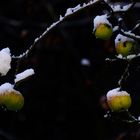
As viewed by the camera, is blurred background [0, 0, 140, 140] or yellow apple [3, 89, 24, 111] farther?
blurred background [0, 0, 140, 140]

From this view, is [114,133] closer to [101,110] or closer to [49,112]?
[101,110]

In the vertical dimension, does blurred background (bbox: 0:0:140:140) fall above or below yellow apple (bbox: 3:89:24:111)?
above

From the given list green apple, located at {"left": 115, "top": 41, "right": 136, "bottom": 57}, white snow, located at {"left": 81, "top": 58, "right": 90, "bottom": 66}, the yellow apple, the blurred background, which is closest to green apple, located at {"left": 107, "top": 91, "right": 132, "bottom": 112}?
green apple, located at {"left": 115, "top": 41, "right": 136, "bottom": 57}

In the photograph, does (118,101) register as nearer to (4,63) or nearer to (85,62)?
(4,63)

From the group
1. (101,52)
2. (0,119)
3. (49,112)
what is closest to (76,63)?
(101,52)

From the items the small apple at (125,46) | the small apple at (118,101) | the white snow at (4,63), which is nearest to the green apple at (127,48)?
the small apple at (125,46)

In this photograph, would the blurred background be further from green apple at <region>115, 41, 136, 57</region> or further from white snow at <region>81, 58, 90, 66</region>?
green apple at <region>115, 41, 136, 57</region>
